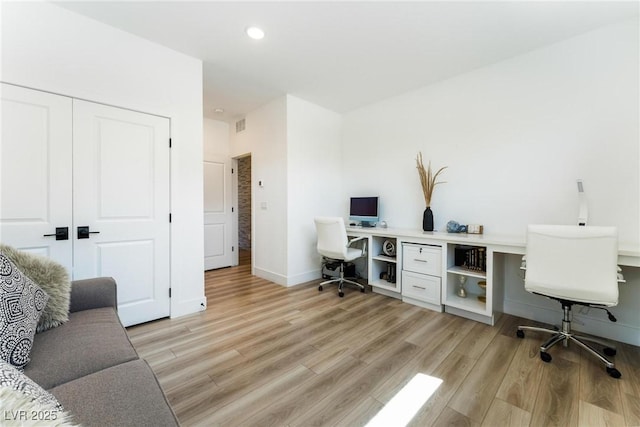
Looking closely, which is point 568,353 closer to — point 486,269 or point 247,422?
point 486,269

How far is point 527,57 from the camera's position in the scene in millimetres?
2662

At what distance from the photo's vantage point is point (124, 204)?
2381 mm

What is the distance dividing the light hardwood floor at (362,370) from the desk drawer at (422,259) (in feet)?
1.56

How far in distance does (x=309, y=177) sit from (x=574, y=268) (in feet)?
10.1

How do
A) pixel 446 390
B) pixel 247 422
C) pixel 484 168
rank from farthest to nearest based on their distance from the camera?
1. pixel 484 168
2. pixel 446 390
3. pixel 247 422

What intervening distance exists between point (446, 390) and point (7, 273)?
2420 millimetres

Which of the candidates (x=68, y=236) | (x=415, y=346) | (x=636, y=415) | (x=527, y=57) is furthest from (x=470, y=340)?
(x=68, y=236)

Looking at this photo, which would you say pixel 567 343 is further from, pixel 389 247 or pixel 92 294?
pixel 92 294

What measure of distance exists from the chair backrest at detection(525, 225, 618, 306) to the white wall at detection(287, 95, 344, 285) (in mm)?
2657

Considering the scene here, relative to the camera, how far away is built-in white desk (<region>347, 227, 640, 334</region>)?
2.46 m

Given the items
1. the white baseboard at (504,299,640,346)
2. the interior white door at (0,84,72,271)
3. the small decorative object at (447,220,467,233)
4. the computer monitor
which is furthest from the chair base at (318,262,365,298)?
the interior white door at (0,84,72,271)

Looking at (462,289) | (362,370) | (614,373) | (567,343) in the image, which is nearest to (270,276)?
(362,370)

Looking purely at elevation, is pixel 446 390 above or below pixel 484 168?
below

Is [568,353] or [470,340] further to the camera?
[470,340]
